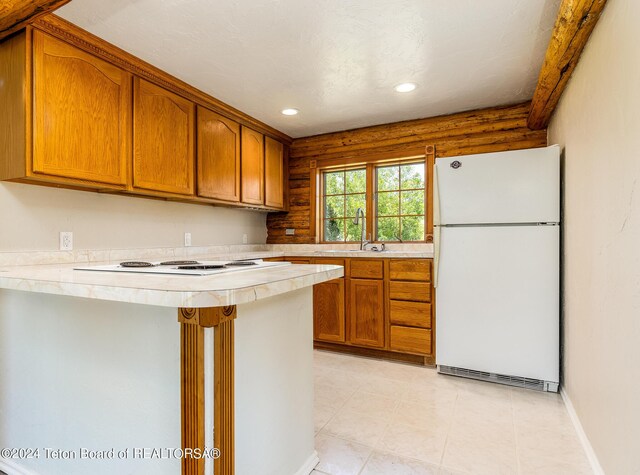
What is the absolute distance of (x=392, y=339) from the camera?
3068 mm

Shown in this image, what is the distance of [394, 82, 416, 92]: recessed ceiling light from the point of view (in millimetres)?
2664

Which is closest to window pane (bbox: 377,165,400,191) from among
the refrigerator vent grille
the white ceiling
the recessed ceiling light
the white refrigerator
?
the white ceiling

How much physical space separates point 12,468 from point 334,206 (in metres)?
3.22

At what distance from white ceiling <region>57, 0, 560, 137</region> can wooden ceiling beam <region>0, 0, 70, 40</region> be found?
201mm

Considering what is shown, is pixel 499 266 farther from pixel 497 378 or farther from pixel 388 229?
pixel 388 229

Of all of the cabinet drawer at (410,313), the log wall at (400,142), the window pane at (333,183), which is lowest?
the cabinet drawer at (410,313)

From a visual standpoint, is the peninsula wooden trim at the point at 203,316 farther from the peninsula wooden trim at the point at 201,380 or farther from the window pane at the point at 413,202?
the window pane at the point at 413,202

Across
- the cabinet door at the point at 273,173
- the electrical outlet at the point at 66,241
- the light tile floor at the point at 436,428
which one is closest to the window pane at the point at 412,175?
the cabinet door at the point at 273,173

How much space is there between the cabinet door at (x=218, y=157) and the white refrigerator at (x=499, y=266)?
181cm

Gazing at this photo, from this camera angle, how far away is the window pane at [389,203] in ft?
12.0

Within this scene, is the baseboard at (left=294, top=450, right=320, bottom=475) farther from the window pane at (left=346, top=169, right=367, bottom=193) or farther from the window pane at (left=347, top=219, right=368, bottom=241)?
the window pane at (left=346, top=169, right=367, bottom=193)

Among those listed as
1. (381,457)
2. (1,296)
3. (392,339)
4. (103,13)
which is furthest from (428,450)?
(103,13)

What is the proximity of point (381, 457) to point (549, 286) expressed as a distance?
1635 mm

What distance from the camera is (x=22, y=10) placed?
1.59 m
